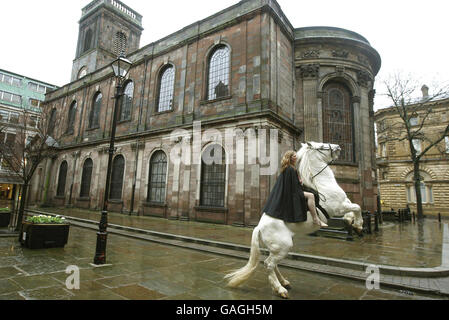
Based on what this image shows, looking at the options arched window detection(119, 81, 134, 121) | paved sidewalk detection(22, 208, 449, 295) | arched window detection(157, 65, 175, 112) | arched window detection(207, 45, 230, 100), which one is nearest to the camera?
paved sidewalk detection(22, 208, 449, 295)

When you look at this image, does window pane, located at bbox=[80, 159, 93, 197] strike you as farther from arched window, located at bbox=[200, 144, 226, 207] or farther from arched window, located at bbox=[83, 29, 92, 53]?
arched window, located at bbox=[83, 29, 92, 53]

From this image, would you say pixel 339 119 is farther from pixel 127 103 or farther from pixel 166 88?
pixel 127 103

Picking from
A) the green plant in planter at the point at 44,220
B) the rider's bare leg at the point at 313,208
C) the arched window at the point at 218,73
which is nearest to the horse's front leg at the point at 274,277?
the rider's bare leg at the point at 313,208

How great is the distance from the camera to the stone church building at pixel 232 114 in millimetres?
13344

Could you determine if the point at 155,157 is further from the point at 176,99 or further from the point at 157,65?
the point at 157,65

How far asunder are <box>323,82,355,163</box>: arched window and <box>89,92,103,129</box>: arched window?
19996 mm

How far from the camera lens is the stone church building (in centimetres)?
1334

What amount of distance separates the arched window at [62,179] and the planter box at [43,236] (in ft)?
68.0

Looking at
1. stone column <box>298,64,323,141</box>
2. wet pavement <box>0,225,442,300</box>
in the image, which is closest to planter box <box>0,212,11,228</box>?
wet pavement <box>0,225,442,300</box>

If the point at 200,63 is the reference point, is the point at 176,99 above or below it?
below

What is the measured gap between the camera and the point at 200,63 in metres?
16.5
